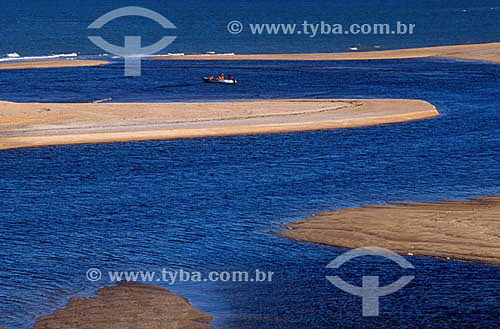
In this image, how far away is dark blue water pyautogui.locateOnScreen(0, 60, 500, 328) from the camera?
67.1ft

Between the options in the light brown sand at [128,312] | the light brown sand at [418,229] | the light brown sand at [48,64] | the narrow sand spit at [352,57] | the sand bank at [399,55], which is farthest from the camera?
the sand bank at [399,55]

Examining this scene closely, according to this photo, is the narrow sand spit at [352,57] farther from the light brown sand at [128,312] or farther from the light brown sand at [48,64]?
the light brown sand at [128,312]

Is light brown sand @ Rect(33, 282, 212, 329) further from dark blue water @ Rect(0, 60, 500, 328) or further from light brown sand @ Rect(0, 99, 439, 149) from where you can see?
light brown sand @ Rect(0, 99, 439, 149)

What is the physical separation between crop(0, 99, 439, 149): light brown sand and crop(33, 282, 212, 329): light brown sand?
23765 millimetres

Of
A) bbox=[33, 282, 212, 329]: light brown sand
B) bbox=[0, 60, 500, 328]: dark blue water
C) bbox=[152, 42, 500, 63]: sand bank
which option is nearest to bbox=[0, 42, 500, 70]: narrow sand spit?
bbox=[152, 42, 500, 63]: sand bank

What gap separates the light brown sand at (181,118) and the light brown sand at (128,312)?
2377 centimetres

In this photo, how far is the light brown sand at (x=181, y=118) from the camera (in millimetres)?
45719

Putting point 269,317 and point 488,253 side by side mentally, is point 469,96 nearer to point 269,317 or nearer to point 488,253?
point 488,253

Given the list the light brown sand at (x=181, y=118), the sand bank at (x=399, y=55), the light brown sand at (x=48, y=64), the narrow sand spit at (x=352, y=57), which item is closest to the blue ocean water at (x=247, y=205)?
the light brown sand at (x=181, y=118)

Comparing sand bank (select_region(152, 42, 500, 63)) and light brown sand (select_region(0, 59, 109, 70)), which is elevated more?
sand bank (select_region(152, 42, 500, 63))

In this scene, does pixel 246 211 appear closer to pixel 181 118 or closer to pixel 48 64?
pixel 181 118

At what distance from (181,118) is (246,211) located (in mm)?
22191

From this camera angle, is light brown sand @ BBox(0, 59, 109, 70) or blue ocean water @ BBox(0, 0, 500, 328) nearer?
blue ocean water @ BBox(0, 0, 500, 328)

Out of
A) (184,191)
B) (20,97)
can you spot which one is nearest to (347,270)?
(184,191)
